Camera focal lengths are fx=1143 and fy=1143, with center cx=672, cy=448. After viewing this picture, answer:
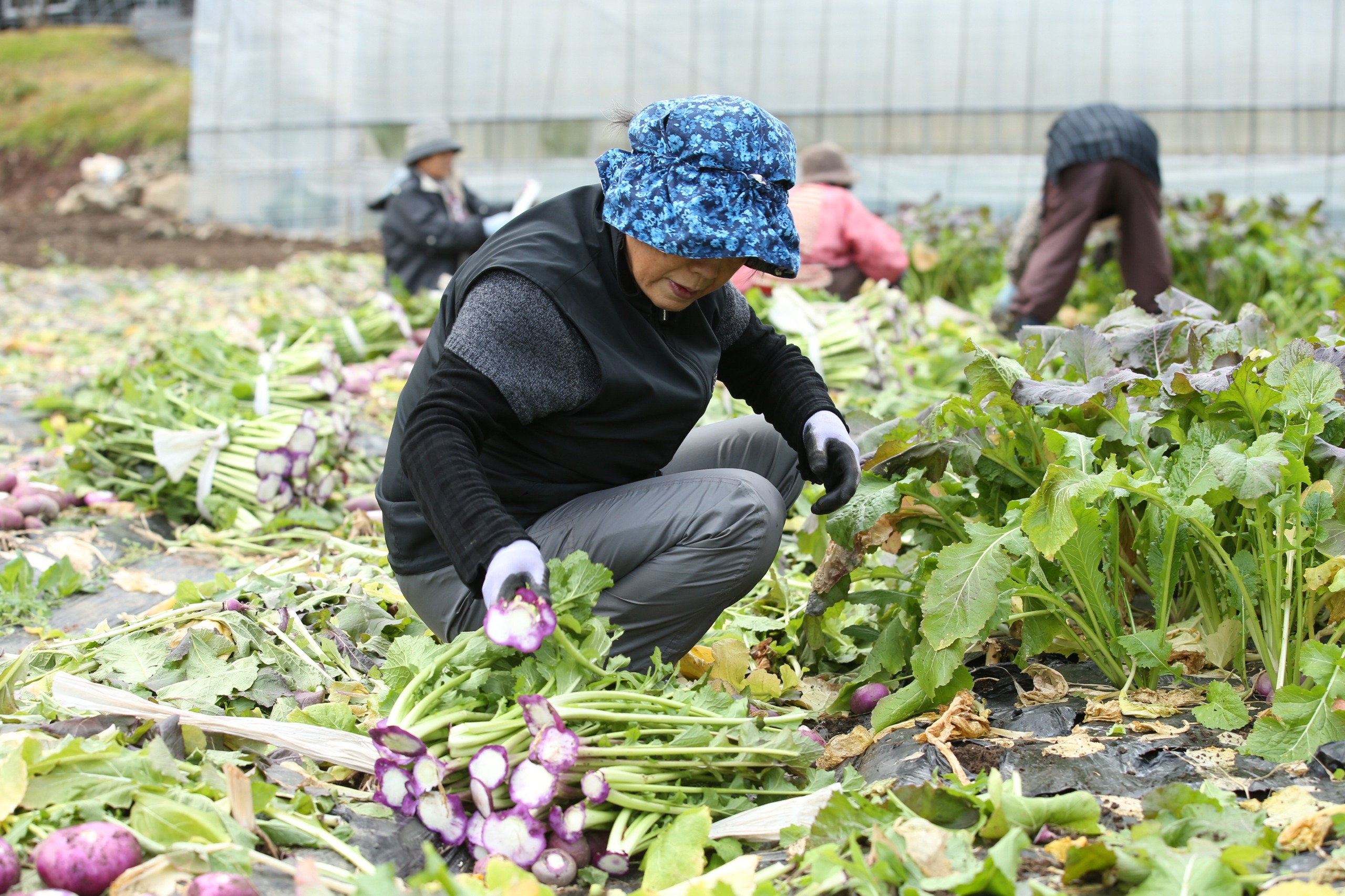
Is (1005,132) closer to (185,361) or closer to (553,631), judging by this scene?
(185,361)

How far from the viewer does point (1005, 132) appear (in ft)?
36.0

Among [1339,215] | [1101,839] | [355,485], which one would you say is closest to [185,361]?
[355,485]

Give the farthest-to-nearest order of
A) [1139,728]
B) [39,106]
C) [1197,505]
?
[39,106], [1139,728], [1197,505]

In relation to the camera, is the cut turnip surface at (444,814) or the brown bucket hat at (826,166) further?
the brown bucket hat at (826,166)

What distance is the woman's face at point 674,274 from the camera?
1.94 metres

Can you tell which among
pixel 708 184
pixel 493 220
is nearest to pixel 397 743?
pixel 708 184

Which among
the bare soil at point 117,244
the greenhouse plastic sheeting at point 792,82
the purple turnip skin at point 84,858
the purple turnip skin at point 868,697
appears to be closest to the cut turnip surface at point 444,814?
the purple turnip skin at point 84,858

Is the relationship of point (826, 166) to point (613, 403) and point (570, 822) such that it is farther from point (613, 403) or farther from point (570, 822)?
point (570, 822)

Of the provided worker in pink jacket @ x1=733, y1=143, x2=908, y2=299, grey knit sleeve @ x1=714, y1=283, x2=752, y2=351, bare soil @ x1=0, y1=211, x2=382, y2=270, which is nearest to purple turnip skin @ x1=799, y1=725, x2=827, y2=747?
grey knit sleeve @ x1=714, y1=283, x2=752, y2=351

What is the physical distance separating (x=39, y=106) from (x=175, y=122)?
388cm

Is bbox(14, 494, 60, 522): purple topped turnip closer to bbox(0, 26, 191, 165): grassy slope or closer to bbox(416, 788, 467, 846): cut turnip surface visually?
bbox(416, 788, 467, 846): cut turnip surface

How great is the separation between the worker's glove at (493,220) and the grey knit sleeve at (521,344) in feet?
14.6

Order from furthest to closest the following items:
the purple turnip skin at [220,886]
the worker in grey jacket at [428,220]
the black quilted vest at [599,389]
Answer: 1. the worker in grey jacket at [428,220]
2. the black quilted vest at [599,389]
3. the purple turnip skin at [220,886]

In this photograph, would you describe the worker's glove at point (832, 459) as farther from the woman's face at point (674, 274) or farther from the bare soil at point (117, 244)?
the bare soil at point (117, 244)
